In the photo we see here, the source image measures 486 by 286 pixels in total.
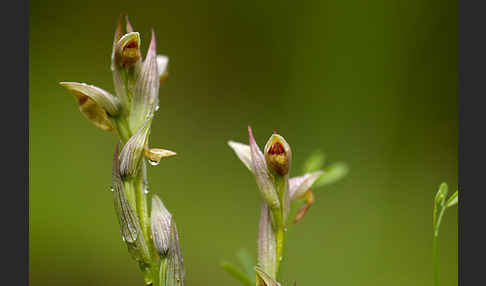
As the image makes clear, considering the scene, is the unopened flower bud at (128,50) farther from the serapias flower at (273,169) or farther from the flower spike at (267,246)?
the flower spike at (267,246)

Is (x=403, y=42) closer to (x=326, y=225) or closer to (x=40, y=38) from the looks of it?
(x=326, y=225)

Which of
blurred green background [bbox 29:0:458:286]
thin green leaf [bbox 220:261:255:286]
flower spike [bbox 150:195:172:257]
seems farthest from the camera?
blurred green background [bbox 29:0:458:286]

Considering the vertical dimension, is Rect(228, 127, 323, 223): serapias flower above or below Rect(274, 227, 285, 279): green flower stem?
above

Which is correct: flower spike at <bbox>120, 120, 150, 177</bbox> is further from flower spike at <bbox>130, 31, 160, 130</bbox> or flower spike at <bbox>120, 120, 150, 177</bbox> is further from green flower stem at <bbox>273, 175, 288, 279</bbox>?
green flower stem at <bbox>273, 175, 288, 279</bbox>

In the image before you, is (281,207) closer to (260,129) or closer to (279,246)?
(279,246)

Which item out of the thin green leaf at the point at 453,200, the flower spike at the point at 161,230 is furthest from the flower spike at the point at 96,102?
the thin green leaf at the point at 453,200

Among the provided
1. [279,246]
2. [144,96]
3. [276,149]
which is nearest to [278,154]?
[276,149]

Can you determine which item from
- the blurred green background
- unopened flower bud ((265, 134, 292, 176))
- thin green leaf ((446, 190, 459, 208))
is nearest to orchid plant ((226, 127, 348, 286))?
unopened flower bud ((265, 134, 292, 176))
